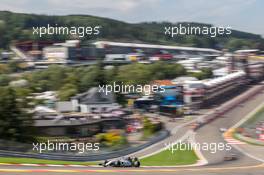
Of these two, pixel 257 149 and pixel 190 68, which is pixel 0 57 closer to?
pixel 190 68

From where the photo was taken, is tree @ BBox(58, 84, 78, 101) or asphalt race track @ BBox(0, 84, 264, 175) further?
tree @ BBox(58, 84, 78, 101)

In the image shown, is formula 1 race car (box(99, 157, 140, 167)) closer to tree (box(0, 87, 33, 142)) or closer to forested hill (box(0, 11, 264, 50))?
tree (box(0, 87, 33, 142))

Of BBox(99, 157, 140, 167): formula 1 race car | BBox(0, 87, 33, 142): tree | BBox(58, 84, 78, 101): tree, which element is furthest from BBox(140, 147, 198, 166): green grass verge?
BBox(58, 84, 78, 101): tree

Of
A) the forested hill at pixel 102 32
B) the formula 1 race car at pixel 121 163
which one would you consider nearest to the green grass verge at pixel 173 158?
the formula 1 race car at pixel 121 163

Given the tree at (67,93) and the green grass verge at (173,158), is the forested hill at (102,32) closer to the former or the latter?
the tree at (67,93)

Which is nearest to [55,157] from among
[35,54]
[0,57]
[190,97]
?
[190,97]
